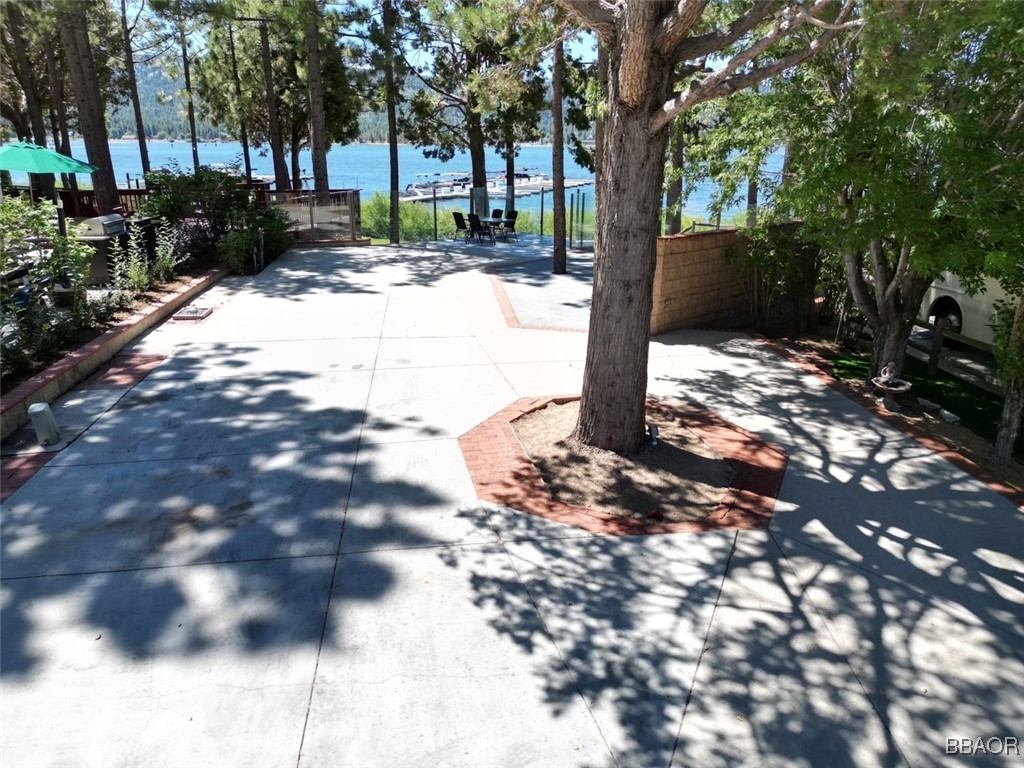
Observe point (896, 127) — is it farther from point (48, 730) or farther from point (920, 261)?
point (48, 730)

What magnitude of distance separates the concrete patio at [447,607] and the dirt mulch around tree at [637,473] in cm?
49

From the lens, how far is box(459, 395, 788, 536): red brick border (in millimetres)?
5301

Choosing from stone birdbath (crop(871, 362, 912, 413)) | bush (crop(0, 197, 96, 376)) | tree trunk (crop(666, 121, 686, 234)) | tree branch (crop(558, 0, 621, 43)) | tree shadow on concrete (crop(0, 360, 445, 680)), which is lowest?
tree shadow on concrete (crop(0, 360, 445, 680))

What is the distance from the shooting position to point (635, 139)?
5633mm

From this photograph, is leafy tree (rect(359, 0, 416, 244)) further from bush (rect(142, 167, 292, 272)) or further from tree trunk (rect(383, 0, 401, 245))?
bush (rect(142, 167, 292, 272))

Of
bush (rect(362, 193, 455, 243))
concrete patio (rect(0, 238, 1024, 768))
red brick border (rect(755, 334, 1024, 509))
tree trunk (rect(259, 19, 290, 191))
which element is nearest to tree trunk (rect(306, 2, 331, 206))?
tree trunk (rect(259, 19, 290, 191))

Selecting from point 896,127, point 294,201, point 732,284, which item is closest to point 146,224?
point 294,201

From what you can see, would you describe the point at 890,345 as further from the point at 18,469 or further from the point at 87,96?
the point at 87,96

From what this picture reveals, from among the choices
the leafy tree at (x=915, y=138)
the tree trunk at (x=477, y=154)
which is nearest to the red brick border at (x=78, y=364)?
the leafy tree at (x=915, y=138)

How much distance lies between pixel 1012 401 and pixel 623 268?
154 inches

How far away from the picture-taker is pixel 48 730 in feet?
11.0

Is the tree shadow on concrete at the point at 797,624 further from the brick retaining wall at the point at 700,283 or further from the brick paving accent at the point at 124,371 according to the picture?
the brick paving accent at the point at 124,371

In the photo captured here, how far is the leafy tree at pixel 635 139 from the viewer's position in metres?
5.24

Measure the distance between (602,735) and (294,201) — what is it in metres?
16.4
